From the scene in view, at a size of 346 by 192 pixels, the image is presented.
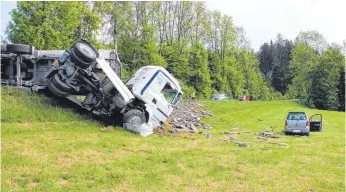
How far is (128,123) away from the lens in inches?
562

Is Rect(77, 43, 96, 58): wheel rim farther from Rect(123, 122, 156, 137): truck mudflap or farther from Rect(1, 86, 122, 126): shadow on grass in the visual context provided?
Rect(123, 122, 156, 137): truck mudflap

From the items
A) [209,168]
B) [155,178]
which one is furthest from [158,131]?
[155,178]

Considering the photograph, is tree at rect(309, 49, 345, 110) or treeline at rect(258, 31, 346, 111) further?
treeline at rect(258, 31, 346, 111)

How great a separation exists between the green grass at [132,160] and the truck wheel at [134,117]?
0.73 metres

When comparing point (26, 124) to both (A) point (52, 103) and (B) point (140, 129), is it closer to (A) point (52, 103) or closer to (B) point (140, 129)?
(A) point (52, 103)

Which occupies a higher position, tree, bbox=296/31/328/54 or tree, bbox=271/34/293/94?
tree, bbox=296/31/328/54

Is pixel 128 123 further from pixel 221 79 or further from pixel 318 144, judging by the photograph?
pixel 221 79

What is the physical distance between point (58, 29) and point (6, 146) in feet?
74.0

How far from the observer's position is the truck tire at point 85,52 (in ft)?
46.8

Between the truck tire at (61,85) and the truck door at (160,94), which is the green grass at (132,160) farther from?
the truck door at (160,94)

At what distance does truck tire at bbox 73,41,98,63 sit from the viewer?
14.2m

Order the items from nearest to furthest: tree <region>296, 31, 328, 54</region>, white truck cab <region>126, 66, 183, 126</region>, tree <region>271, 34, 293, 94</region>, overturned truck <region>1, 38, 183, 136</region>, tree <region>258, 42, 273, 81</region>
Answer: overturned truck <region>1, 38, 183, 136</region> → white truck cab <region>126, 66, 183, 126</region> → tree <region>296, 31, 328, 54</region> → tree <region>271, 34, 293, 94</region> → tree <region>258, 42, 273, 81</region>

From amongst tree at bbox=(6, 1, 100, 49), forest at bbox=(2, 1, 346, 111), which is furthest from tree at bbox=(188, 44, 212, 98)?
tree at bbox=(6, 1, 100, 49)

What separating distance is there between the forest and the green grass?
54.3ft
